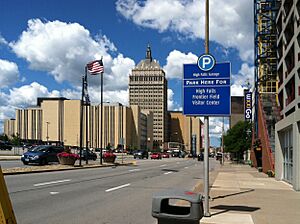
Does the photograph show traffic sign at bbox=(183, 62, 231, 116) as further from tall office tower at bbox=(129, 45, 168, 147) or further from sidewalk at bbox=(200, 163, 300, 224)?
tall office tower at bbox=(129, 45, 168, 147)

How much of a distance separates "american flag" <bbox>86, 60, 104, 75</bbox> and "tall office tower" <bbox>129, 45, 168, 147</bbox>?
141 meters

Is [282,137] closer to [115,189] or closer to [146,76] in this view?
[115,189]

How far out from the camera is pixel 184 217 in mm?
5348

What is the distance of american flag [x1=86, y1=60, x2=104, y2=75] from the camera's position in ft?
129

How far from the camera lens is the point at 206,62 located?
11391 millimetres

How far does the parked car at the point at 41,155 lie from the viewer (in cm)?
3372

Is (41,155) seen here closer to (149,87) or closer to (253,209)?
(253,209)

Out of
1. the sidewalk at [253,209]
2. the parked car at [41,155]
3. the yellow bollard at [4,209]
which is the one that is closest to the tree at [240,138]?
the parked car at [41,155]

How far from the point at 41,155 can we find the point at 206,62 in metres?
25.3

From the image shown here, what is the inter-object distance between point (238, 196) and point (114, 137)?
15857 centimetres

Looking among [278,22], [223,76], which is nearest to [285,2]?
[278,22]

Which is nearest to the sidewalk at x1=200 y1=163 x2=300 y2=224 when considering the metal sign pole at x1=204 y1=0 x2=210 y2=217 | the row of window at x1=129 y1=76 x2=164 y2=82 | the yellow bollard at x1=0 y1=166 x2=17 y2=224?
the metal sign pole at x1=204 y1=0 x2=210 y2=217

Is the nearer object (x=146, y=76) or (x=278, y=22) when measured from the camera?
(x=278, y=22)

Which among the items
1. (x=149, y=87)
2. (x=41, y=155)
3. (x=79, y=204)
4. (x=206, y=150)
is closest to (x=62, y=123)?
(x=149, y=87)
